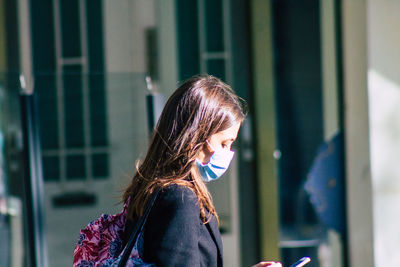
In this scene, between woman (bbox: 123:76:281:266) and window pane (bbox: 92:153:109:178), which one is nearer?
woman (bbox: 123:76:281:266)

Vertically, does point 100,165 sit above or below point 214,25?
below

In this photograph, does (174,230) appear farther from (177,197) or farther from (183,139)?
(183,139)

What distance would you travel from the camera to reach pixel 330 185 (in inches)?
173

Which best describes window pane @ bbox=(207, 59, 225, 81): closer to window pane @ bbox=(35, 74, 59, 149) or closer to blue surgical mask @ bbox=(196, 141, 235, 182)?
window pane @ bbox=(35, 74, 59, 149)

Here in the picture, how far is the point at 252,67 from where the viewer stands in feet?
14.5

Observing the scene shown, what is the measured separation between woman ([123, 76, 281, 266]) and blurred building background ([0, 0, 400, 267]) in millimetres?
2036

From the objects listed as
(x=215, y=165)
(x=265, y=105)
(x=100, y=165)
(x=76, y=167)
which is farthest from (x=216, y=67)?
(x=215, y=165)

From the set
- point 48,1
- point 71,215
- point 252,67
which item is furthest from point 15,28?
point 252,67

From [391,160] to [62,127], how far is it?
2240mm

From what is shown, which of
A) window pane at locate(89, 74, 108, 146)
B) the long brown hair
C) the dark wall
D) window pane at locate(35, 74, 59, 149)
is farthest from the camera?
the dark wall

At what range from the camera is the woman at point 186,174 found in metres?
1.65

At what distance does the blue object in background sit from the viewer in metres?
4.39

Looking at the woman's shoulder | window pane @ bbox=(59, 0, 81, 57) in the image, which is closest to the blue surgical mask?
the woman's shoulder

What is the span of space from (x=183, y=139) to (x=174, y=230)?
0.29 meters
